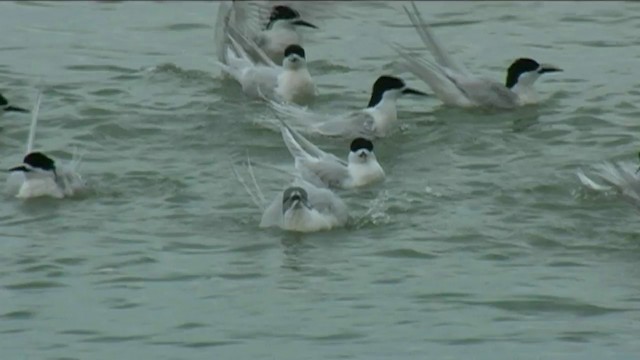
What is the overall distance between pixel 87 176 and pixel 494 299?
169 inches

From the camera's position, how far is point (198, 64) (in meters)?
20.8

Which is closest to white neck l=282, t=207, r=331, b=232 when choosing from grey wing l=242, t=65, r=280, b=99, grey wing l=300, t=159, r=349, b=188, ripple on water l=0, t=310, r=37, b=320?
grey wing l=300, t=159, r=349, b=188

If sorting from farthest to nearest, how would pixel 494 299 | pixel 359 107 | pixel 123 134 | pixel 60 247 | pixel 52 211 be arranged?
pixel 359 107 → pixel 123 134 → pixel 52 211 → pixel 60 247 → pixel 494 299

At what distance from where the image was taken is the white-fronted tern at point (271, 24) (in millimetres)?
20969

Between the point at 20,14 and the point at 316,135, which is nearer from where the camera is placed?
the point at 316,135

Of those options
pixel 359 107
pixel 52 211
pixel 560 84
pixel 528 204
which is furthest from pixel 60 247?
pixel 560 84

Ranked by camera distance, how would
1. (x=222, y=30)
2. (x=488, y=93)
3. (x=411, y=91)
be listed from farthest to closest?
1. (x=222, y=30)
2. (x=488, y=93)
3. (x=411, y=91)

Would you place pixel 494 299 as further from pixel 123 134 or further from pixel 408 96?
pixel 408 96

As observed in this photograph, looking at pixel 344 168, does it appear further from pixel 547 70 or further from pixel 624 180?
pixel 547 70

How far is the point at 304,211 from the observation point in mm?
14383

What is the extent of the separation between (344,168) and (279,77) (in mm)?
3277

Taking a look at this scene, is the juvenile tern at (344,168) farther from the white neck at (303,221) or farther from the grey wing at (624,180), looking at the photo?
the grey wing at (624,180)

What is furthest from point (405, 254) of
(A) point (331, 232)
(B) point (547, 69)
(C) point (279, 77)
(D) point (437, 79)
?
(C) point (279, 77)

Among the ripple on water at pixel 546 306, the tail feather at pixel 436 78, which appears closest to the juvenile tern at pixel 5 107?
the tail feather at pixel 436 78
